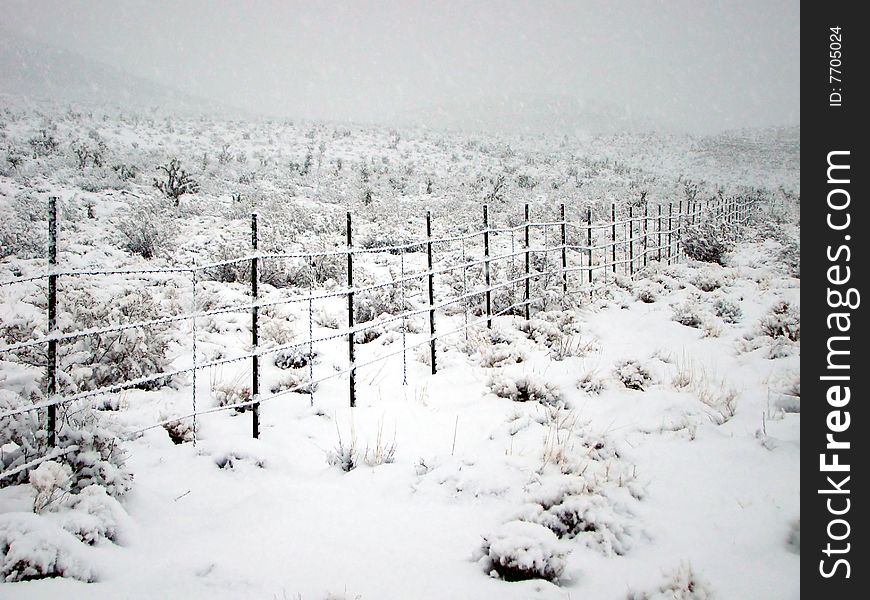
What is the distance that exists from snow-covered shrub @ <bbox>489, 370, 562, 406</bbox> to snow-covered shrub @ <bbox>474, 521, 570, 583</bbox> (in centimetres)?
248

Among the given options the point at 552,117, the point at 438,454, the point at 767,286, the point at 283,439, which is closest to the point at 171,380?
the point at 283,439

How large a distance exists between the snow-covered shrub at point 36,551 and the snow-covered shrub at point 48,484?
261 millimetres

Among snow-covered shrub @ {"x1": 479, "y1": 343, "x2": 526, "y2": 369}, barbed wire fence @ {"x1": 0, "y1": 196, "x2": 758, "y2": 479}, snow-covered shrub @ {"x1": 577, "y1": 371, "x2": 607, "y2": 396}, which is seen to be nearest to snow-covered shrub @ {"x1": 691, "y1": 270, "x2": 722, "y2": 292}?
barbed wire fence @ {"x1": 0, "y1": 196, "x2": 758, "y2": 479}

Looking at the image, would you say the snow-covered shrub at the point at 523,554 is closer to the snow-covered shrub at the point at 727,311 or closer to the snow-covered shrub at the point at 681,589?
the snow-covered shrub at the point at 681,589

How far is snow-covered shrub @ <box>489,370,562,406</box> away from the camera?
574 centimetres

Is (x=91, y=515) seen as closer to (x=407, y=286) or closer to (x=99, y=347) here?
(x=99, y=347)

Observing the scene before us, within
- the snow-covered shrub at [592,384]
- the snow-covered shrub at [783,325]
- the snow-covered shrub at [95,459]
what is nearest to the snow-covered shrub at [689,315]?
the snow-covered shrub at [783,325]

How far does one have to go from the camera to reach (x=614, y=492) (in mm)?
3834

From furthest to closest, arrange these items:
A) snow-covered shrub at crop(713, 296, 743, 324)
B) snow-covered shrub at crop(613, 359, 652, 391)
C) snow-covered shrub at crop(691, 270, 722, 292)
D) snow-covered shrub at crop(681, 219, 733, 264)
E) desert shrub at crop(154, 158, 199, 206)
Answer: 1. desert shrub at crop(154, 158, 199, 206)
2. snow-covered shrub at crop(681, 219, 733, 264)
3. snow-covered shrub at crop(691, 270, 722, 292)
4. snow-covered shrub at crop(713, 296, 743, 324)
5. snow-covered shrub at crop(613, 359, 652, 391)

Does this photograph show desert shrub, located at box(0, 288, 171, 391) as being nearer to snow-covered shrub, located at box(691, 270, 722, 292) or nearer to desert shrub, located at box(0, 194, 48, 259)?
desert shrub, located at box(0, 194, 48, 259)

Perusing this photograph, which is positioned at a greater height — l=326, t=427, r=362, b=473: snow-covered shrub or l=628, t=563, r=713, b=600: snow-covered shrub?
l=326, t=427, r=362, b=473: snow-covered shrub

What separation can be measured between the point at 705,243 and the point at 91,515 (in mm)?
18872

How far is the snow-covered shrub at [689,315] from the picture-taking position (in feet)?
30.7
